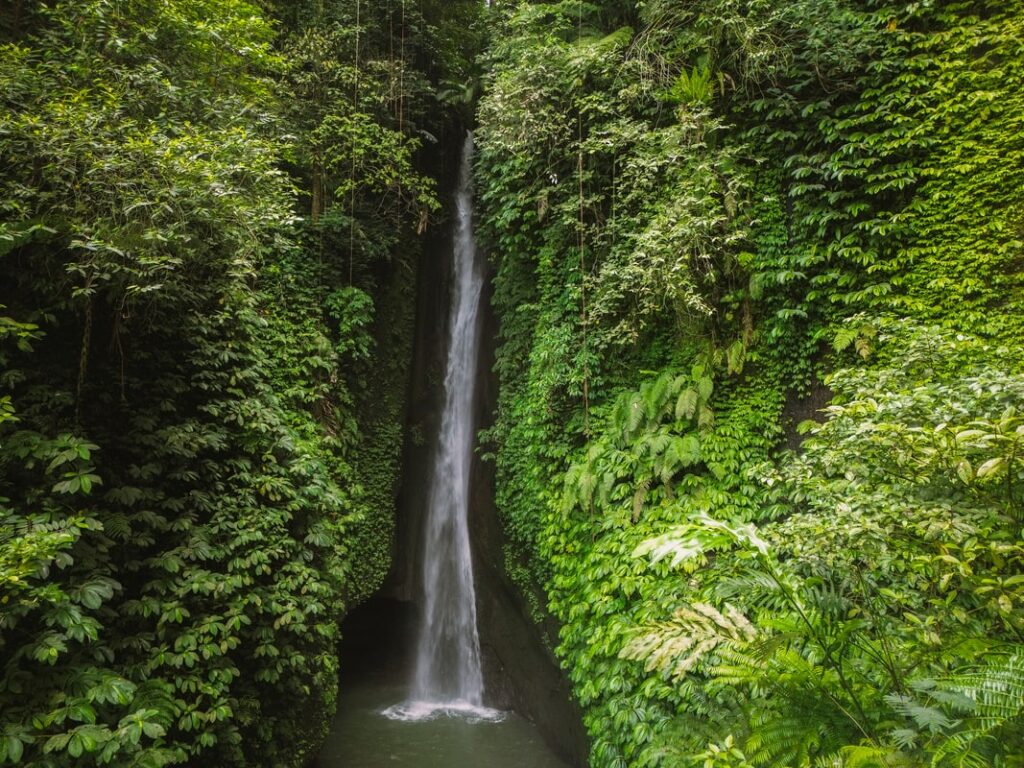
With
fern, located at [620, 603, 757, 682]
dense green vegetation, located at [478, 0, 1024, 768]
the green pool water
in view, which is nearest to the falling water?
the green pool water

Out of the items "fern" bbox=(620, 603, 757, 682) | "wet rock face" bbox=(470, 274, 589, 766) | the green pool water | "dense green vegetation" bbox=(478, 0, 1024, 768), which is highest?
"dense green vegetation" bbox=(478, 0, 1024, 768)

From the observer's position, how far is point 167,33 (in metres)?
6.84

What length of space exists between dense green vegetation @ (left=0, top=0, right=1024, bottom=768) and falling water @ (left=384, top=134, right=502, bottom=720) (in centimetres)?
310

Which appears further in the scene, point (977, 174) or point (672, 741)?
point (977, 174)

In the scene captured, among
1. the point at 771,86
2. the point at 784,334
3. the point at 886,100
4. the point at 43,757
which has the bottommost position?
the point at 43,757

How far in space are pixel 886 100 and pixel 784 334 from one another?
261cm

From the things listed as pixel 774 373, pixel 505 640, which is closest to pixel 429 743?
pixel 505 640

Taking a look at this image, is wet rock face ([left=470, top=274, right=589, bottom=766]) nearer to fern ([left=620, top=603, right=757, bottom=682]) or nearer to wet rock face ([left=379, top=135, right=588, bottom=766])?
wet rock face ([left=379, top=135, right=588, bottom=766])

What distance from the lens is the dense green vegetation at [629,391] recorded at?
3441mm

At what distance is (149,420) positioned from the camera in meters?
5.62

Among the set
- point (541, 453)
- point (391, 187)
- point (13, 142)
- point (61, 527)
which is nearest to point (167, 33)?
point (13, 142)

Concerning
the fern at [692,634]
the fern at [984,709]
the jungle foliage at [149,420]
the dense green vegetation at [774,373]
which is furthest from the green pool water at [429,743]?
the fern at [984,709]

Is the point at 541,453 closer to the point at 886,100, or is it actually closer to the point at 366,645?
the point at 886,100

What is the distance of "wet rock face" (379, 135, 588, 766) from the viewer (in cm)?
902
